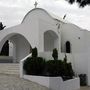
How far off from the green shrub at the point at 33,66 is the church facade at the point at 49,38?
3.24m

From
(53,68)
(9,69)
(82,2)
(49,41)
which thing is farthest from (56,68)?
(49,41)

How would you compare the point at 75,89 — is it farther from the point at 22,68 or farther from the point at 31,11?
the point at 31,11

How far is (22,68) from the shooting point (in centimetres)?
1614

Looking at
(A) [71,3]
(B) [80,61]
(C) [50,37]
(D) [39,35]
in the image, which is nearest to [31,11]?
(C) [50,37]

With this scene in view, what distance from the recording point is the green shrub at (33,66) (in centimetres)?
1599

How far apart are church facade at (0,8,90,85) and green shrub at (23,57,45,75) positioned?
10.6 feet

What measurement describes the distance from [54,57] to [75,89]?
109 inches

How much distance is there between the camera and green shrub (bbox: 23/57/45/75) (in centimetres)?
1599

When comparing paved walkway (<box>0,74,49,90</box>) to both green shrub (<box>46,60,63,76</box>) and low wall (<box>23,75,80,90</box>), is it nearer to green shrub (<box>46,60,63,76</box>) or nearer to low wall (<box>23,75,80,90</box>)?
low wall (<box>23,75,80,90</box>)

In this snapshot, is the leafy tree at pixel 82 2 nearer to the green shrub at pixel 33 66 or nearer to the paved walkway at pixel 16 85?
the paved walkway at pixel 16 85

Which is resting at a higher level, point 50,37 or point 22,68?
point 50,37

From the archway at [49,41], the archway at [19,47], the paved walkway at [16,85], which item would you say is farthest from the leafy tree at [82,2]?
the archway at [19,47]

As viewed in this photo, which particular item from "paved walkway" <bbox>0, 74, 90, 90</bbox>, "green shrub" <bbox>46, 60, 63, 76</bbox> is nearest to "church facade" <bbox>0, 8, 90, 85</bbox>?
"green shrub" <bbox>46, 60, 63, 76</bbox>

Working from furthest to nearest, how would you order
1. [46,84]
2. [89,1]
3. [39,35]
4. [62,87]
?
[39,35], [62,87], [46,84], [89,1]
